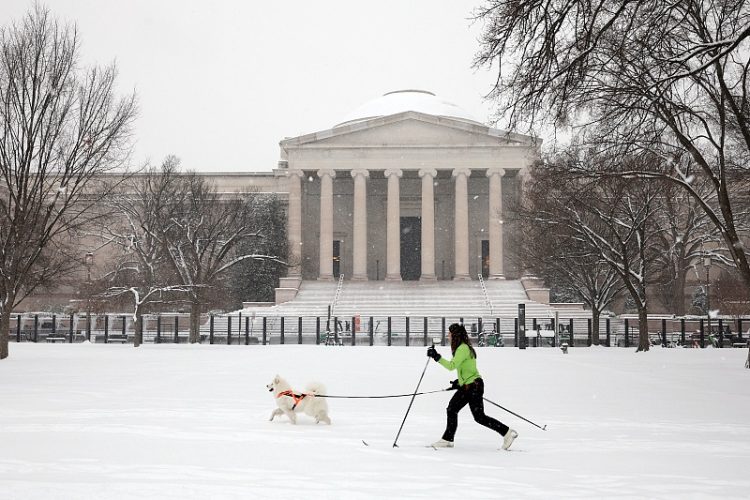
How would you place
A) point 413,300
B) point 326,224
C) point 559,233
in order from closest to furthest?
point 559,233, point 413,300, point 326,224

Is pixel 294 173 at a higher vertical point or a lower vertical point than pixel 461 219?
higher

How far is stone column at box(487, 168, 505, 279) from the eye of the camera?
55000mm

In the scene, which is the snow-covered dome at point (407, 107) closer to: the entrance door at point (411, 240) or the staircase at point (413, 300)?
the entrance door at point (411, 240)

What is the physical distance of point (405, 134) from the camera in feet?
188

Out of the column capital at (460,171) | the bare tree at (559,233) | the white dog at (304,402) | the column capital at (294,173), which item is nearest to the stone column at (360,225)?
the column capital at (294,173)

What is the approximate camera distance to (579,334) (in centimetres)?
3778

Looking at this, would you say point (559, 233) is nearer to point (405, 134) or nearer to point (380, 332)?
point (380, 332)

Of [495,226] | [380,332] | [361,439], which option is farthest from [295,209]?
[361,439]

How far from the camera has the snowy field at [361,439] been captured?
6.48 m

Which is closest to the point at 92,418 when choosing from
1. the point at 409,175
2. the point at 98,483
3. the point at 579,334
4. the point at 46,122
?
the point at 98,483

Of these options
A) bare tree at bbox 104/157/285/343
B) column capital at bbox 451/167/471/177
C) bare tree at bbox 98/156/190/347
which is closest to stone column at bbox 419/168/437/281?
column capital at bbox 451/167/471/177

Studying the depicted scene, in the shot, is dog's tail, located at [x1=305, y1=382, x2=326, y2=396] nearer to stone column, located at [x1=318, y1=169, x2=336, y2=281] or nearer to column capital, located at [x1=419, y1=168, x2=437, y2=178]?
stone column, located at [x1=318, y1=169, x2=336, y2=281]

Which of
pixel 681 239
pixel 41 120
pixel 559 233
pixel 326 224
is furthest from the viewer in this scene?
pixel 326 224

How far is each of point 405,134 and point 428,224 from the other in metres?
6.84
